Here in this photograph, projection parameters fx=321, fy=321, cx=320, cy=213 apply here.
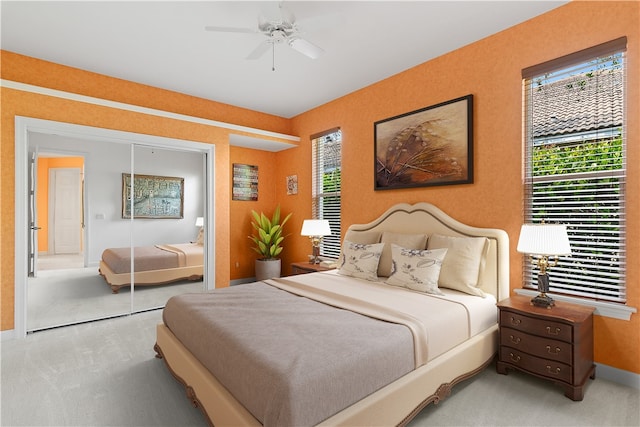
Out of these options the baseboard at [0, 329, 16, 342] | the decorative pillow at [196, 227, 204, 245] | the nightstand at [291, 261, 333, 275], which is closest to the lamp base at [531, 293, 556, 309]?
the nightstand at [291, 261, 333, 275]

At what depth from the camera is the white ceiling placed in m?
2.60

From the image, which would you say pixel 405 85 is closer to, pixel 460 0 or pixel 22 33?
pixel 460 0

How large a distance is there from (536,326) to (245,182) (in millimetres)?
4486

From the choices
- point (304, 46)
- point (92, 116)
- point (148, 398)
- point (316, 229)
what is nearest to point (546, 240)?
point (304, 46)

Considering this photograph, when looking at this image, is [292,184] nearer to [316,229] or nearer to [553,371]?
[316,229]

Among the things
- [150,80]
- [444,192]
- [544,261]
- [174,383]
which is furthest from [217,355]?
[150,80]

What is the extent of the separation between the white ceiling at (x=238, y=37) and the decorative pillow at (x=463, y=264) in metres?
1.94

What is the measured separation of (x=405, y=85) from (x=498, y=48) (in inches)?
40.1

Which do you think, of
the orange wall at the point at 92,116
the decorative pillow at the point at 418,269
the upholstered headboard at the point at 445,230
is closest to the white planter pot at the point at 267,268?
the orange wall at the point at 92,116

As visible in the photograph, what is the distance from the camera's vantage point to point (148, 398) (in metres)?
2.21

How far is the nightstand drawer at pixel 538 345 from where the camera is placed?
2.16 m

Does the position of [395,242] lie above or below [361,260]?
above

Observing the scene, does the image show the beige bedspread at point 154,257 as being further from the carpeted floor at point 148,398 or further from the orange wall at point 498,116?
the orange wall at point 498,116

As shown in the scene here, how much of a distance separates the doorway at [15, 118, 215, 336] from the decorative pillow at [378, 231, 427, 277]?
7.83ft
